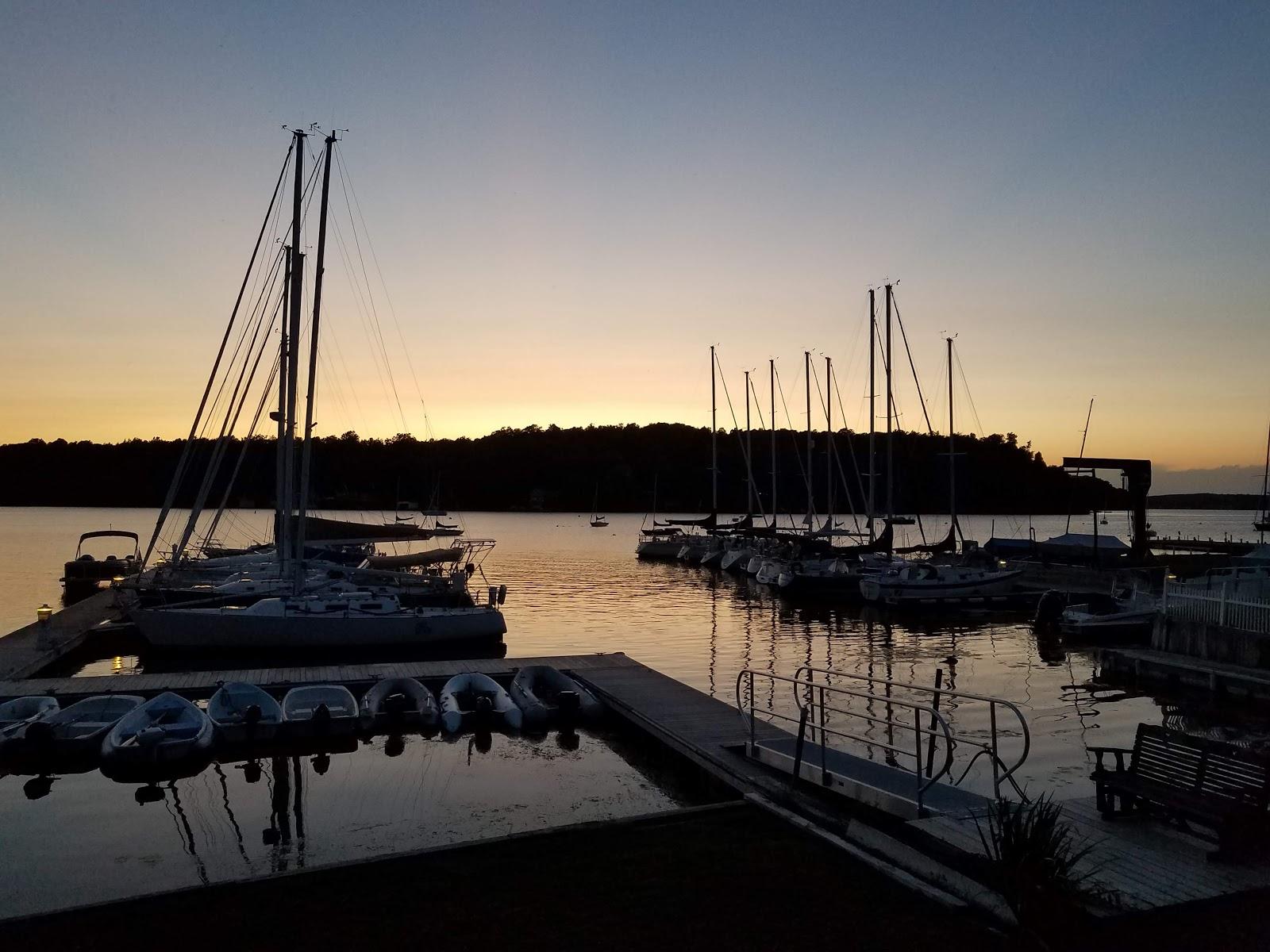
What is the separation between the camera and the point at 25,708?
628 inches

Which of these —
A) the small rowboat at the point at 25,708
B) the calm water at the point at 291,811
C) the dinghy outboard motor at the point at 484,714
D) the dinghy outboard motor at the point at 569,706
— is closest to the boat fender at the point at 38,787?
the calm water at the point at 291,811

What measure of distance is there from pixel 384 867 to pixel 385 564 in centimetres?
3643

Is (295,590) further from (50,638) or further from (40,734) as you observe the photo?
(40,734)

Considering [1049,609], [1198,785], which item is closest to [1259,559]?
[1049,609]

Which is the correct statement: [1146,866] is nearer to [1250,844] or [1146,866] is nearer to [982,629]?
[1250,844]

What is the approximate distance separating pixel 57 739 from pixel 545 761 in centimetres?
752

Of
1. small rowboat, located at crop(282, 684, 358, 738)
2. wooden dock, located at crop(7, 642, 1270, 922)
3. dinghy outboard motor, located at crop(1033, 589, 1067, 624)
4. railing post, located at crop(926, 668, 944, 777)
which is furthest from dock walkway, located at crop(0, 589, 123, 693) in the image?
dinghy outboard motor, located at crop(1033, 589, 1067, 624)

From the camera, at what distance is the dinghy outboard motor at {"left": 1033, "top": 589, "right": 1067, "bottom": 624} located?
111 feet

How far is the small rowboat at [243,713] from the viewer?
15430mm

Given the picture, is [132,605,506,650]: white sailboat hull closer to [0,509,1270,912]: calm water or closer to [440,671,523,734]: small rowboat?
[0,509,1270,912]: calm water

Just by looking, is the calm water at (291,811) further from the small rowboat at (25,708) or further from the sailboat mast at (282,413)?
the sailboat mast at (282,413)

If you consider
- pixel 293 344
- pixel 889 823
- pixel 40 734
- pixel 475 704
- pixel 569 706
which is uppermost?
pixel 293 344

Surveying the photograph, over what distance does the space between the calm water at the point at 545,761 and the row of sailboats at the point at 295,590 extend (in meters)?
2.44

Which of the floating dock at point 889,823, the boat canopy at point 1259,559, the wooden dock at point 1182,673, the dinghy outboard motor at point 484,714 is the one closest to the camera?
the floating dock at point 889,823
